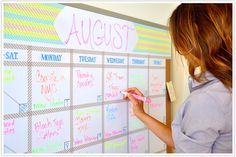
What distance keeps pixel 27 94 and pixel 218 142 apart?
0.59 meters

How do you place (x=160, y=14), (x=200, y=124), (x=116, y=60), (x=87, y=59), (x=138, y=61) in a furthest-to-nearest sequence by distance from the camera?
(x=160, y=14) < (x=138, y=61) < (x=116, y=60) < (x=87, y=59) < (x=200, y=124)

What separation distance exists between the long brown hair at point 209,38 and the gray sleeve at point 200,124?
0.09 m

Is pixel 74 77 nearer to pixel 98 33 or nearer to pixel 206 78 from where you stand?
pixel 98 33

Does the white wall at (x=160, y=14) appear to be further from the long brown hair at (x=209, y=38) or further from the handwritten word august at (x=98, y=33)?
the long brown hair at (x=209, y=38)

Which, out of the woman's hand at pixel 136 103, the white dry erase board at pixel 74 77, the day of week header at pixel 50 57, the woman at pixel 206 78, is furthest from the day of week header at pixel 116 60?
the woman at pixel 206 78

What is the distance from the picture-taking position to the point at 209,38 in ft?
2.53

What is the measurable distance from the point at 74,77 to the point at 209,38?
49 centimetres

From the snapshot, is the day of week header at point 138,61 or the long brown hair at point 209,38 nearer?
the long brown hair at point 209,38

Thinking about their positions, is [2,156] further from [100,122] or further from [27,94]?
[100,122]

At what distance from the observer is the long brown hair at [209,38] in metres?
0.77

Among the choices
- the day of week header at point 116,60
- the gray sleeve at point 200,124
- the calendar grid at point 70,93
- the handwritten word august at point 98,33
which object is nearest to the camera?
the gray sleeve at point 200,124

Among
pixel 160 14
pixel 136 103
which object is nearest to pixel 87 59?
pixel 136 103

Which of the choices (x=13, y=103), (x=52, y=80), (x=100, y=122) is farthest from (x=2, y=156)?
(x=100, y=122)

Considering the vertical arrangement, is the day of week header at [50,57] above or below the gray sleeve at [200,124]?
above
